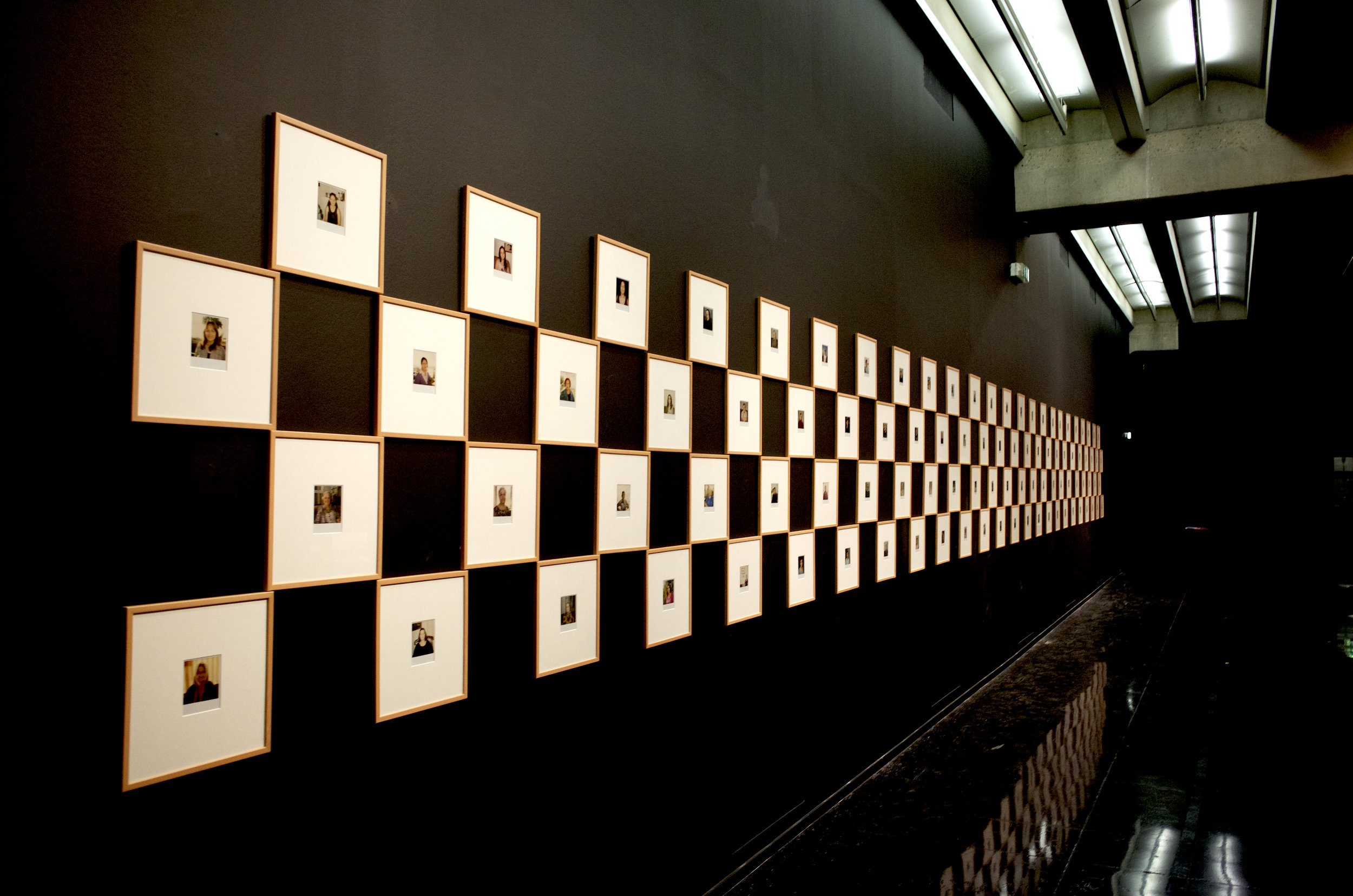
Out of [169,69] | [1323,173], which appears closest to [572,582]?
[169,69]

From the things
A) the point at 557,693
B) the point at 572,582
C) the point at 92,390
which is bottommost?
the point at 557,693

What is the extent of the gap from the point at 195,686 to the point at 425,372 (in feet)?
2.53

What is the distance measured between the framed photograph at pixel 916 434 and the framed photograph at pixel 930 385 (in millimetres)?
82

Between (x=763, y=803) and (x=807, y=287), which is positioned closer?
(x=763, y=803)

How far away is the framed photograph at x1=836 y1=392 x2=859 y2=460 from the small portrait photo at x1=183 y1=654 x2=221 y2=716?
286cm

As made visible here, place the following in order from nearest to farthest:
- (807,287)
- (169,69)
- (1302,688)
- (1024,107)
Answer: (169,69) → (807,287) → (1302,688) → (1024,107)

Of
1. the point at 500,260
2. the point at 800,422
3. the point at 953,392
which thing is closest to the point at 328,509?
the point at 500,260

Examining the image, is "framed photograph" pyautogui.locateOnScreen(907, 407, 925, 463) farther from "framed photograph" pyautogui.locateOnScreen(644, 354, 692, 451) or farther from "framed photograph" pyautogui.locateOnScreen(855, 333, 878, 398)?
"framed photograph" pyautogui.locateOnScreen(644, 354, 692, 451)

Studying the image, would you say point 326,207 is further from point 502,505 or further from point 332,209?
point 502,505

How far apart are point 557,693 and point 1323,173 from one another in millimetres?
6561

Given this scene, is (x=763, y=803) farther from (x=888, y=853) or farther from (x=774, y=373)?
(x=774, y=373)

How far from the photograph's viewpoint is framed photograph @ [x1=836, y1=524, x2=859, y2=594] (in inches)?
151

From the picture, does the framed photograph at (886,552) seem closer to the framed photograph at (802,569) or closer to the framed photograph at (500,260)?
the framed photograph at (802,569)

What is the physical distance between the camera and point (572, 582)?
7.41 ft
